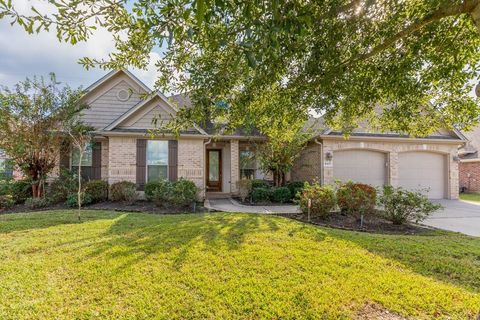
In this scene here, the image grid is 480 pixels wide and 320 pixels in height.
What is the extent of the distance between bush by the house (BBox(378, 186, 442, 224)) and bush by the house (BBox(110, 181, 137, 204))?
9507 millimetres

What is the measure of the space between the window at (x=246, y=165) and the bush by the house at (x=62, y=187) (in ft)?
26.5

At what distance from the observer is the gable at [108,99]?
44.4 feet

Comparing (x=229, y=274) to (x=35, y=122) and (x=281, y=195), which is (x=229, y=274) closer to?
(x=281, y=195)

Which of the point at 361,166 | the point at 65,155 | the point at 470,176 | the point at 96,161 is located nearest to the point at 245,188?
the point at 361,166

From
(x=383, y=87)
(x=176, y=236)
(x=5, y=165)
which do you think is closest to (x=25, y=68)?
(x=5, y=165)

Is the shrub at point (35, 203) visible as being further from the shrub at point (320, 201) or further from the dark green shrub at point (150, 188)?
the shrub at point (320, 201)

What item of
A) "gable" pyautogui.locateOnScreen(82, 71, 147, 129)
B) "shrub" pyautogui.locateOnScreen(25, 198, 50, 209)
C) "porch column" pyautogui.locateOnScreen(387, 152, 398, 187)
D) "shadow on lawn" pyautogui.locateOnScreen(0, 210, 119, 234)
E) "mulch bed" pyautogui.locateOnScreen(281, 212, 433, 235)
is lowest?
"mulch bed" pyautogui.locateOnScreen(281, 212, 433, 235)

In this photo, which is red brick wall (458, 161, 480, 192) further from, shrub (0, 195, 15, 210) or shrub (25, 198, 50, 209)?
shrub (0, 195, 15, 210)

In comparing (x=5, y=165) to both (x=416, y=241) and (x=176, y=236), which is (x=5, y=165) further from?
(x=416, y=241)

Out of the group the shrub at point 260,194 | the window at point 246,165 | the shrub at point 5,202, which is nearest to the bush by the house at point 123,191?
the shrub at point 5,202

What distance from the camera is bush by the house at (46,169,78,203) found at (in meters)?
11.2

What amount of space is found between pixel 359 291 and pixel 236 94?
340 cm

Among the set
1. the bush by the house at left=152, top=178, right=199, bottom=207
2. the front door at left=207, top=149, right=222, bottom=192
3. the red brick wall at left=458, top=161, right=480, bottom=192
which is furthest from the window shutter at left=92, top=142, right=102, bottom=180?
the red brick wall at left=458, top=161, right=480, bottom=192

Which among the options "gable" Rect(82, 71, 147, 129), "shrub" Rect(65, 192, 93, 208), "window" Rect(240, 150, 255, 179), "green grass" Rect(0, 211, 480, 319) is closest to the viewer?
"green grass" Rect(0, 211, 480, 319)
